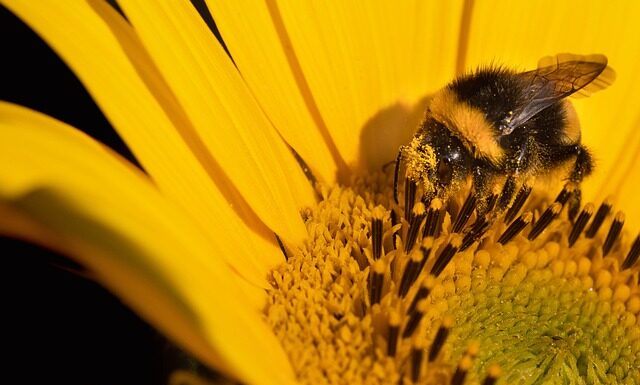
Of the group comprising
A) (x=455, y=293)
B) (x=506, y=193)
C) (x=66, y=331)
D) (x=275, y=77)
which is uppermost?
(x=275, y=77)

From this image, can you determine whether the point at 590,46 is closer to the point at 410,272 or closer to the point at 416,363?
the point at 410,272

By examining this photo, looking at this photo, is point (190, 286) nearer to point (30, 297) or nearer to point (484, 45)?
point (30, 297)

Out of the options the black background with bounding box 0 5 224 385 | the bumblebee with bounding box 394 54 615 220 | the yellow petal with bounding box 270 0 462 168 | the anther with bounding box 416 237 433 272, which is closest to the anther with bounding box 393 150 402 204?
the bumblebee with bounding box 394 54 615 220

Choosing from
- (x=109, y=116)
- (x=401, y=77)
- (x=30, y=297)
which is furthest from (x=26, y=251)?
(x=401, y=77)

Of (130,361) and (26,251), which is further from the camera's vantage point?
(26,251)

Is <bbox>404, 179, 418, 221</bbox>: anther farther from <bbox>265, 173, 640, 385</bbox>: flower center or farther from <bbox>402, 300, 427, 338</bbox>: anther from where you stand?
<bbox>402, 300, 427, 338</bbox>: anther

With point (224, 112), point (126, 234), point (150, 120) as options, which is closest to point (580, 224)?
point (224, 112)

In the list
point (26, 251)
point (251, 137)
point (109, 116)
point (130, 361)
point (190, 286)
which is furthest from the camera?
point (251, 137)
